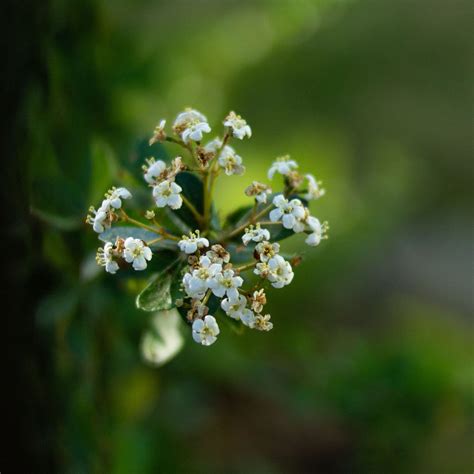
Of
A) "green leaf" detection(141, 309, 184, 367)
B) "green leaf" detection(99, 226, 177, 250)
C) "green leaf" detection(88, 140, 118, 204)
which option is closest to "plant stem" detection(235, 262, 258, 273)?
"green leaf" detection(99, 226, 177, 250)

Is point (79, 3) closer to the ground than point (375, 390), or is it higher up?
higher up

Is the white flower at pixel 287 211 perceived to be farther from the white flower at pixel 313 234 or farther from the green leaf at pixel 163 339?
the green leaf at pixel 163 339

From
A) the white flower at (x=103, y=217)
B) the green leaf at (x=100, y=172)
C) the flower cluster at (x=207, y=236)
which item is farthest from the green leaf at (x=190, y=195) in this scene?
the green leaf at (x=100, y=172)

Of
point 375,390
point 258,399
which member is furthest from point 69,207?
point 258,399

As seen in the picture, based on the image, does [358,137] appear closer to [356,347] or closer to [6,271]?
[356,347]

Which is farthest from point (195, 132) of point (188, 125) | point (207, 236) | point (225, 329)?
point (225, 329)

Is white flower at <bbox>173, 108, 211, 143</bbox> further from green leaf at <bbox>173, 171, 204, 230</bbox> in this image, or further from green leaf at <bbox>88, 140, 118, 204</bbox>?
green leaf at <bbox>88, 140, 118, 204</bbox>
